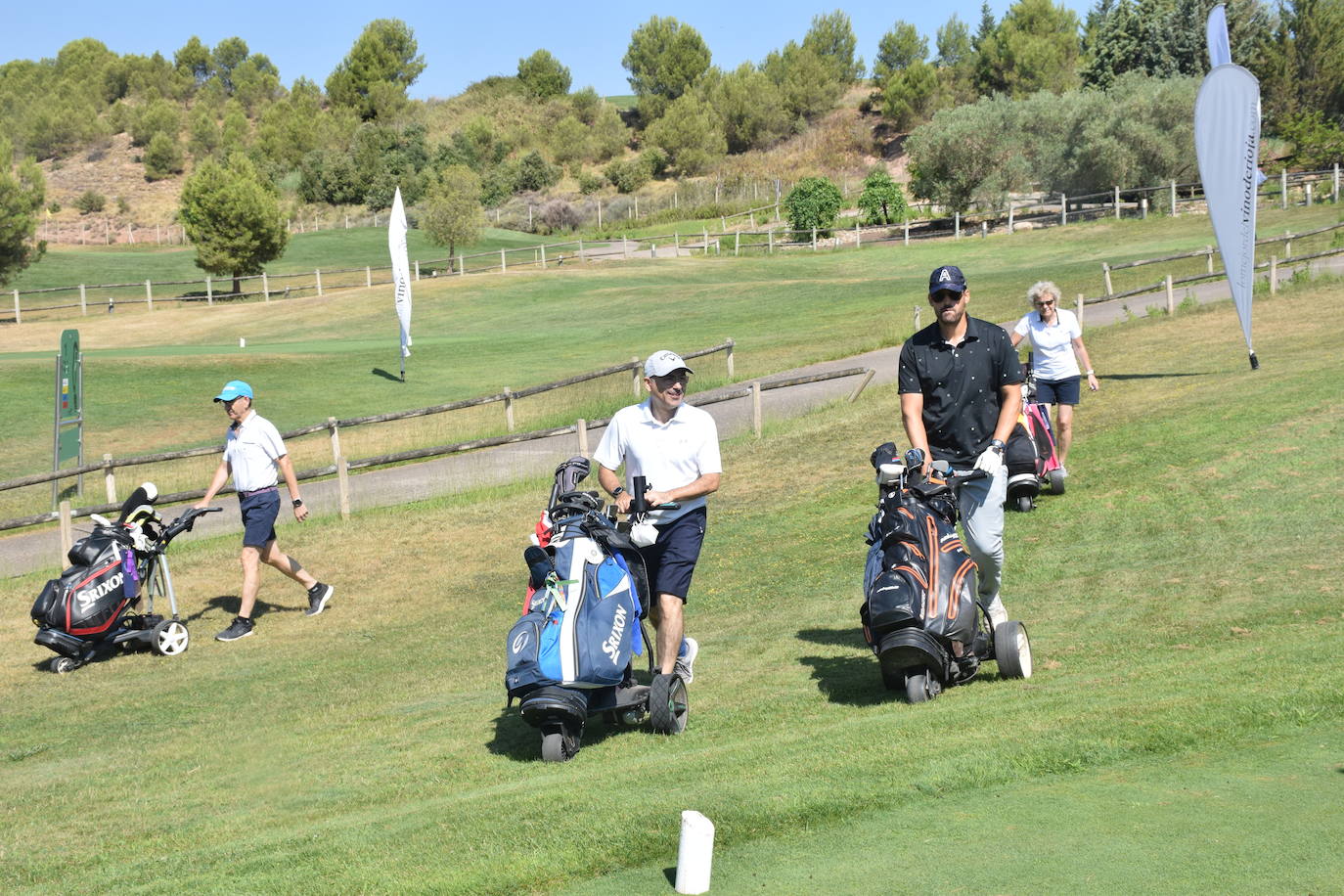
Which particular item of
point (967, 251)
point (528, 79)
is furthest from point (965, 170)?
point (528, 79)

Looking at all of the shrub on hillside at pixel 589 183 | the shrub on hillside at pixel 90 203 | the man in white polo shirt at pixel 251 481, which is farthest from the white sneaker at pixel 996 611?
the shrub on hillside at pixel 90 203

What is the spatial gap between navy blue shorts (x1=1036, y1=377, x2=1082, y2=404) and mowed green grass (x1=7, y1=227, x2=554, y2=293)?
58303 mm

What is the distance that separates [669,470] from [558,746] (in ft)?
5.57

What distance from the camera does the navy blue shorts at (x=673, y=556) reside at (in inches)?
291

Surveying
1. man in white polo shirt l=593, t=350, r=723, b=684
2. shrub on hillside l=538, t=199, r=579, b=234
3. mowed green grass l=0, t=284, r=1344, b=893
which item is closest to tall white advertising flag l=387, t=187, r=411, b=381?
mowed green grass l=0, t=284, r=1344, b=893

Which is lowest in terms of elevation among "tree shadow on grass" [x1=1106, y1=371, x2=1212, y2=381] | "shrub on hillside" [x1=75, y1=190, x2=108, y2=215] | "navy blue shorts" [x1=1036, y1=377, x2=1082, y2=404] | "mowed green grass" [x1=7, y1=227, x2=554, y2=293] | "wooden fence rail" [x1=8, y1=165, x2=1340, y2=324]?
"tree shadow on grass" [x1=1106, y1=371, x2=1212, y2=381]

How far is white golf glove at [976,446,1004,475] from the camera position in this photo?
24.4ft

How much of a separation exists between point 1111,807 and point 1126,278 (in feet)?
121

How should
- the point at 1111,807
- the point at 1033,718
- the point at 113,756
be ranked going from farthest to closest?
the point at 113,756 < the point at 1033,718 < the point at 1111,807

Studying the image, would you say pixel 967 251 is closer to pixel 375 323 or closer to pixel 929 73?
pixel 375 323

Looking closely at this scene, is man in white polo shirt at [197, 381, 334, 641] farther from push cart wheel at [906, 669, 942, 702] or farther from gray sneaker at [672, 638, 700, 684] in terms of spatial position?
push cart wheel at [906, 669, 942, 702]

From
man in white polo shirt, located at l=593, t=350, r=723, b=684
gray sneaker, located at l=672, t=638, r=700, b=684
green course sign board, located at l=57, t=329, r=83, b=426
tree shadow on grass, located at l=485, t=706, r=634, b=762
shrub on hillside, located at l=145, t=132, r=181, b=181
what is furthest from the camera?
shrub on hillside, located at l=145, t=132, r=181, b=181

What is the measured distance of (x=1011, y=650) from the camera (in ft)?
24.3

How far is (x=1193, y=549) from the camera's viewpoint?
10.7m
